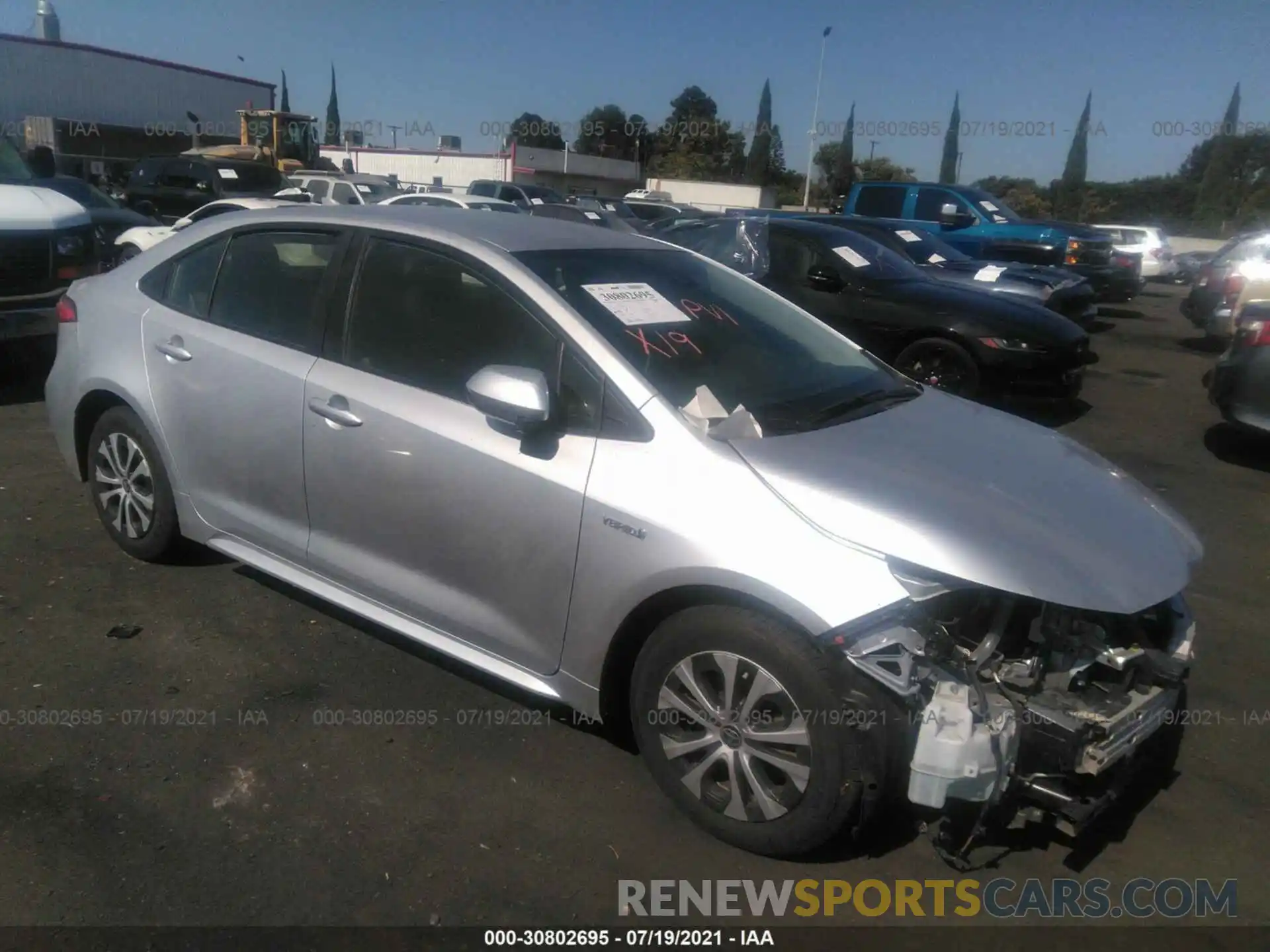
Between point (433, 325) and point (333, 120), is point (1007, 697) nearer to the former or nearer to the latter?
point (433, 325)

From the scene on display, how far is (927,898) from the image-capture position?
2688 millimetres

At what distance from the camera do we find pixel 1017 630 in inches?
106

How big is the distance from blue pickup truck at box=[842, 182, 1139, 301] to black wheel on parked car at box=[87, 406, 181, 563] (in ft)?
35.1

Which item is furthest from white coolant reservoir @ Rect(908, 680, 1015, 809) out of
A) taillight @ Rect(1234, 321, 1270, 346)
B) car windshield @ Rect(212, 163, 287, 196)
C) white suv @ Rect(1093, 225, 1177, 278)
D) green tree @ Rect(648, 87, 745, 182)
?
green tree @ Rect(648, 87, 745, 182)

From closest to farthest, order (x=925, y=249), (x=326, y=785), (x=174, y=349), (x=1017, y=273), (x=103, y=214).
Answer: (x=326, y=785), (x=174, y=349), (x=1017, y=273), (x=925, y=249), (x=103, y=214)

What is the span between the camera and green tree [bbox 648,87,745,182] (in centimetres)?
6969

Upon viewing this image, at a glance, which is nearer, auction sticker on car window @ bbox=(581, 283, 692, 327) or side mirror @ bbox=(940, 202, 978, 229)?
auction sticker on car window @ bbox=(581, 283, 692, 327)

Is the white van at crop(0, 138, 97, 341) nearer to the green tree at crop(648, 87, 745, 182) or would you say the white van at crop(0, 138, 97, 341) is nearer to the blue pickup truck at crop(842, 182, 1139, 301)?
the blue pickup truck at crop(842, 182, 1139, 301)

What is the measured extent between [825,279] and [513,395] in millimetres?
5333

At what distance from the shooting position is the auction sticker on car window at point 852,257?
8086 millimetres

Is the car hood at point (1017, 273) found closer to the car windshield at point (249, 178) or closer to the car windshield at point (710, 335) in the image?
the car windshield at point (710, 335)

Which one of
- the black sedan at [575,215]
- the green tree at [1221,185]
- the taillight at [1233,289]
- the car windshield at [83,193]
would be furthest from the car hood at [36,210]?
the green tree at [1221,185]

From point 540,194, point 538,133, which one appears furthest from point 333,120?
point 540,194

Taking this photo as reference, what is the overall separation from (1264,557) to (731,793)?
13.4ft
